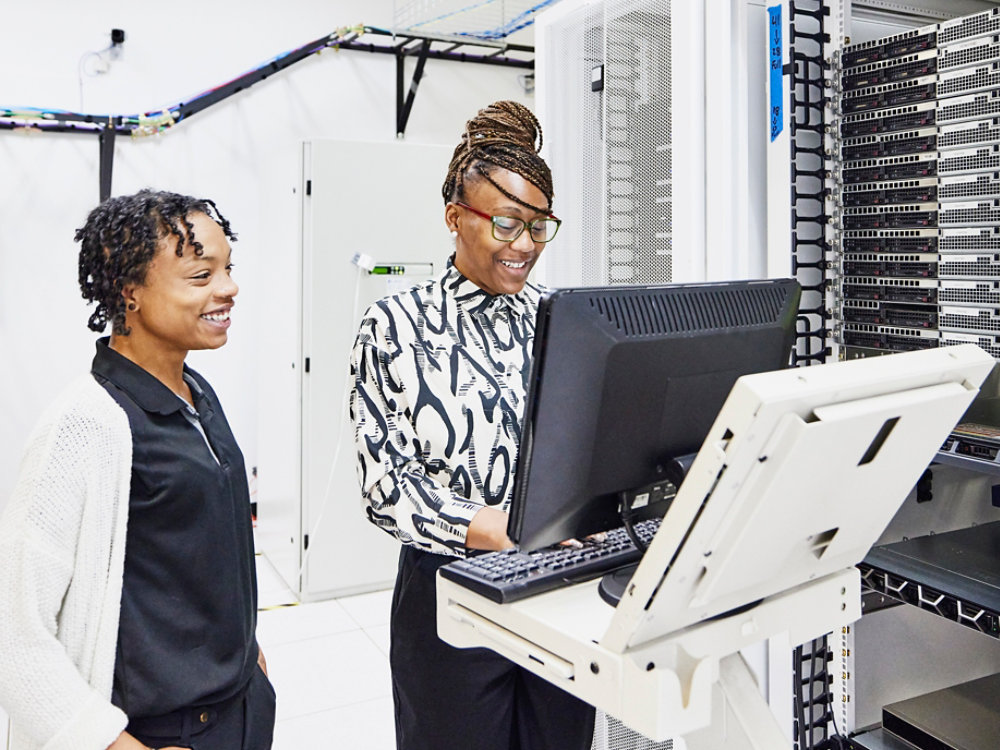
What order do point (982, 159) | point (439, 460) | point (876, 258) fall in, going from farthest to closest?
1. point (876, 258)
2. point (982, 159)
3. point (439, 460)

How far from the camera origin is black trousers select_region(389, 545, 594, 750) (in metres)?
1.36

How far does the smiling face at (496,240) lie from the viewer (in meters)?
1.39

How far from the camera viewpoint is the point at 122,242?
1.19m

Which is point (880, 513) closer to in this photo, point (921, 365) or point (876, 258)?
point (921, 365)

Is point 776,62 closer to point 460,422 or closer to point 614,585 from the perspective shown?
point 460,422

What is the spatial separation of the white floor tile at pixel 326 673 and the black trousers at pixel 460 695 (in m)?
1.55

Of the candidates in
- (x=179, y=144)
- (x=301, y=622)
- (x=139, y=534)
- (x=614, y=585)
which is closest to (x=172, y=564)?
(x=139, y=534)

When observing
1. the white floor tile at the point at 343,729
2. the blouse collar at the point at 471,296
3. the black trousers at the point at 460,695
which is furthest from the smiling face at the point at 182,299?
the white floor tile at the point at 343,729

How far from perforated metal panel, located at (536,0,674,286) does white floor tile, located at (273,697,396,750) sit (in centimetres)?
143

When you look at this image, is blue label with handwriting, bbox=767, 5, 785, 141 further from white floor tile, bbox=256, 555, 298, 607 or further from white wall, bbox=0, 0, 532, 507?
white floor tile, bbox=256, 555, 298, 607

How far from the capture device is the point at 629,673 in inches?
31.9

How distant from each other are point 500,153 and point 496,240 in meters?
0.14

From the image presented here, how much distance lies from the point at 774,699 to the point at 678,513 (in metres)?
1.37

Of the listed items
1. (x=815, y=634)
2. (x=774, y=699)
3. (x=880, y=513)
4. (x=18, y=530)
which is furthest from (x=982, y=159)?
(x=18, y=530)
